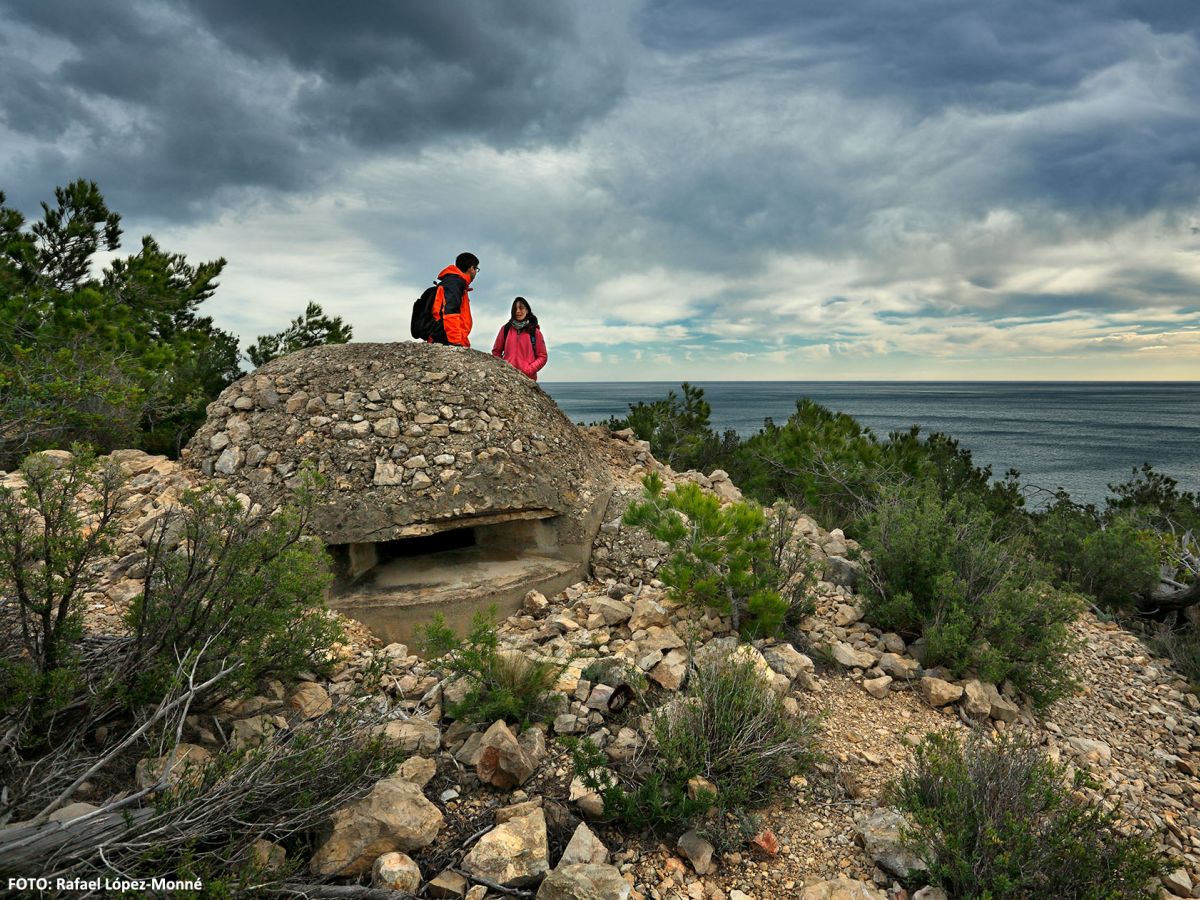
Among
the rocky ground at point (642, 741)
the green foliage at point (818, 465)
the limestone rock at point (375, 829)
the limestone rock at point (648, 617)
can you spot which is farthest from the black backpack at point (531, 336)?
the limestone rock at point (375, 829)

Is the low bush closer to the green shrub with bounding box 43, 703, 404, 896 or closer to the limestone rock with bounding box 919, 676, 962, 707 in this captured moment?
the green shrub with bounding box 43, 703, 404, 896

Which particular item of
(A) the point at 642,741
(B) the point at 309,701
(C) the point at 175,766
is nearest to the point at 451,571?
(B) the point at 309,701

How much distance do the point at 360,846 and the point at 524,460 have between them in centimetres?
377

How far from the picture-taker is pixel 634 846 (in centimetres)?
282

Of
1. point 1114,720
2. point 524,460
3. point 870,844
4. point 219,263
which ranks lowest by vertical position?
point 1114,720

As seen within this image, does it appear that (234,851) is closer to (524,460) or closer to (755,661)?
(755,661)

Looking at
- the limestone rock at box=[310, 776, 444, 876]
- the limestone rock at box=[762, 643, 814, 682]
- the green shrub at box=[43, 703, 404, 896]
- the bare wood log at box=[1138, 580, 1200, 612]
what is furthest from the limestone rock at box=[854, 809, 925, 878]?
the bare wood log at box=[1138, 580, 1200, 612]

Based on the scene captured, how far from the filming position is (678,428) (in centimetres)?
1198

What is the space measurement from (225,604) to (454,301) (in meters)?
4.83

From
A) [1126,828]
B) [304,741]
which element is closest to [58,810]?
[304,741]

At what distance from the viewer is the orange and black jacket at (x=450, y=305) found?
7.30 metres

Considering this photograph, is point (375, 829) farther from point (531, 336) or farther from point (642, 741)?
point (531, 336)

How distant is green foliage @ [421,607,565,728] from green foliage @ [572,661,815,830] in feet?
1.35

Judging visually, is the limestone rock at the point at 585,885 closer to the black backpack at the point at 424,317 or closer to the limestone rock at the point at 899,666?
the limestone rock at the point at 899,666
